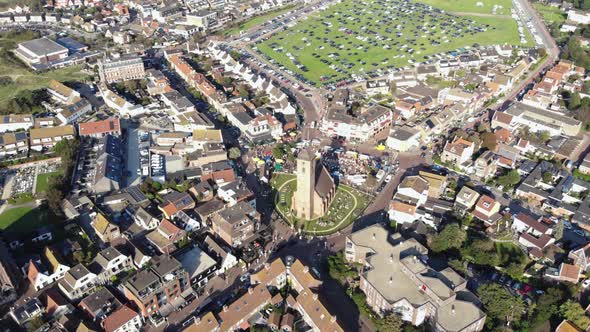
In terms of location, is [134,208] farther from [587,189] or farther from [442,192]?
[587,189]

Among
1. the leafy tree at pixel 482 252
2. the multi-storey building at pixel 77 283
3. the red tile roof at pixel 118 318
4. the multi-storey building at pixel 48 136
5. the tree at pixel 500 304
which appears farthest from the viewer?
the multi-storey building at pixel 48 136

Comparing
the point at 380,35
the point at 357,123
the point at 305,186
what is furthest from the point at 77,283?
the point at 380,35

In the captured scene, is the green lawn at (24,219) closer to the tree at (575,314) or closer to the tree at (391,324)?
the tree at (391,324)

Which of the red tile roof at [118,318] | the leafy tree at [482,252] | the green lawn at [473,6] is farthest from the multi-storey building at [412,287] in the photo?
the green lawn at [473,6]

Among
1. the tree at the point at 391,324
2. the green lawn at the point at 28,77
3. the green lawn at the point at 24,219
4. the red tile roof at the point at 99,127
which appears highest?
the red tile roof at the point at 99,127

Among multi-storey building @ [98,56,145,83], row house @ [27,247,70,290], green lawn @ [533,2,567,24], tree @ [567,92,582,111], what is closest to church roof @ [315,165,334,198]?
row house @ [27,247,70,290]

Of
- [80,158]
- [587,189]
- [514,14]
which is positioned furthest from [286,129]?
[514,14]
